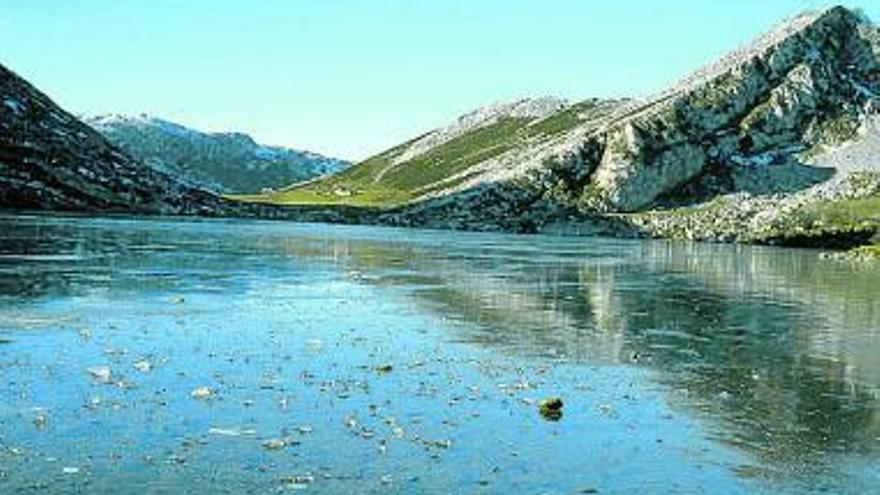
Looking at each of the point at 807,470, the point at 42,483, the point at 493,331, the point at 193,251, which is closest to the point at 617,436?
the point at 807,470

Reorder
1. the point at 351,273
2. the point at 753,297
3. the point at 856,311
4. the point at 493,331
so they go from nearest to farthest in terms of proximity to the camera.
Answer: the point at 493,331 → the point at 856,311 → the point at 753,297 → the point at 351,273

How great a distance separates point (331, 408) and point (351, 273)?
5010cm

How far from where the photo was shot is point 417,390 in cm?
2820

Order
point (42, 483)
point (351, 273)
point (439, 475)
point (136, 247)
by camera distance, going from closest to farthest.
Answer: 1. point (42, 483)
2. point (439, 475)
3. point (351, 273)
4. point (136, 247)

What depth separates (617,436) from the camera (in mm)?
23984

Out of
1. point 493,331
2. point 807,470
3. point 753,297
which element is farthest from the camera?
point 753,297

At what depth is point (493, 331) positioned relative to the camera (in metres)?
42.4

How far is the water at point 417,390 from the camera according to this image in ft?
65.4

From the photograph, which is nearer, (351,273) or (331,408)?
(331,408)

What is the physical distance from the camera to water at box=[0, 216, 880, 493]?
1992 cm

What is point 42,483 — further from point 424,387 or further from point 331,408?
point 424,387

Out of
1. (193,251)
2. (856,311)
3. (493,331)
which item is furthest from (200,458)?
(193,251)

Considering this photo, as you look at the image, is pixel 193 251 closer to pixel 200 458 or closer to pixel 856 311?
pixel 856 311

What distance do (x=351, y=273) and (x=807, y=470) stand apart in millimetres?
55667
